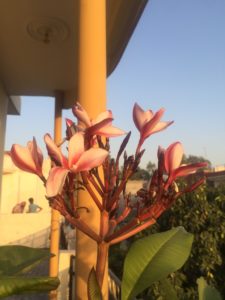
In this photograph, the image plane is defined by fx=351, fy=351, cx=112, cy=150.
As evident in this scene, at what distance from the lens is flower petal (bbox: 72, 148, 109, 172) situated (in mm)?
627

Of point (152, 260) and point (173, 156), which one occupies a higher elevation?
point (173, 156)

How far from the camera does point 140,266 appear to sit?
72cm

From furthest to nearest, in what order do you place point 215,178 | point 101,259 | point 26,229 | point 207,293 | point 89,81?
1. point 215,178
2. point 26,229
3. point 89,81
4. point 207,293
5. point 101,259

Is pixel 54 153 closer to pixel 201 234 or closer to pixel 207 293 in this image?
Answer: pixel 207 293

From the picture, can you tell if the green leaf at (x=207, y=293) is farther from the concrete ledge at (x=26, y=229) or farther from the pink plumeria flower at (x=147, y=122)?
the concrete ledge at (x=26, y=229)

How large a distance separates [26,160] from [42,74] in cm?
281

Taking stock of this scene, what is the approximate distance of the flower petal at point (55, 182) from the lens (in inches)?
23.5

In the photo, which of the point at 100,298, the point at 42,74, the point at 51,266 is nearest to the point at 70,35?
the point at 42,74

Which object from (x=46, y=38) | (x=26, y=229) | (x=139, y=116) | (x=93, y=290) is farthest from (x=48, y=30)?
(x=26, y=229)

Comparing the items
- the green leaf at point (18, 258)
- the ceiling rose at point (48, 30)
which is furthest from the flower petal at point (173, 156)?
the ceiling rose at point (48, 30)

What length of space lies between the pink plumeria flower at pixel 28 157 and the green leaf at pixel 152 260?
0.26 m

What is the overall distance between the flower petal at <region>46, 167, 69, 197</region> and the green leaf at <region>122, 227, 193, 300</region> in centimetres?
24

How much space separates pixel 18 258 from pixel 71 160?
249 millimetres

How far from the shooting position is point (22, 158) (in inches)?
26.5
